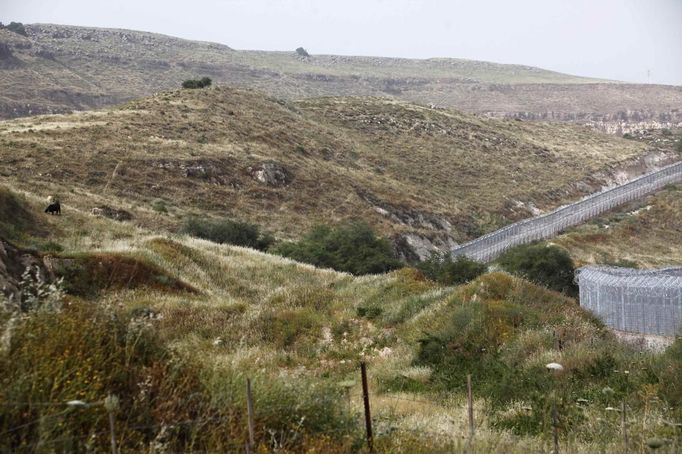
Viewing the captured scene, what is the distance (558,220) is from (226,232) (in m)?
35.5

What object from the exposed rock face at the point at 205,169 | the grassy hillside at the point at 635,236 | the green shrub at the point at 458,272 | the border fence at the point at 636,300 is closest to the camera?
the border fence at the point at 636,300

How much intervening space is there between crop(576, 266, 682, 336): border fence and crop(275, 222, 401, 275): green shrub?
12.0m

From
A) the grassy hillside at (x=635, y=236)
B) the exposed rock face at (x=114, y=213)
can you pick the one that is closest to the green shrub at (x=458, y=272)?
the exposed rock face at (x=114, y=213)

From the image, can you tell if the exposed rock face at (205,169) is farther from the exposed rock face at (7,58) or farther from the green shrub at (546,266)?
the exposed rock face at (7,58)

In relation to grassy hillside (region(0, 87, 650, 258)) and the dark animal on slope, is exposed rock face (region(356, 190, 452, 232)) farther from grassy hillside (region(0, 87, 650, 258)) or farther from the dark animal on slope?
the dark animal on slope

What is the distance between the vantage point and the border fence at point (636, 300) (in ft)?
76.8

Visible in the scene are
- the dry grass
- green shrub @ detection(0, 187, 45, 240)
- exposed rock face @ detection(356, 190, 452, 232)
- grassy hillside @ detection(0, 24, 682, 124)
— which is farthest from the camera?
grassy hillside @ detection(0, 24, 682, 124)

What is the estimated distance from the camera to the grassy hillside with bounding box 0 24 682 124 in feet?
362

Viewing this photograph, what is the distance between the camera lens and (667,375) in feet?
29.9

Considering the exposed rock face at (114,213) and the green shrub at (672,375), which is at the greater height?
the green shrub at (672,375)

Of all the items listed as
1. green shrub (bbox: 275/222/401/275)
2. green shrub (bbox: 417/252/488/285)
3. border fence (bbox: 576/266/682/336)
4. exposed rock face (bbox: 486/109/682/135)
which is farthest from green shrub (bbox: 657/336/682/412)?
exposed rock face (bbox: 486/109/682/135)

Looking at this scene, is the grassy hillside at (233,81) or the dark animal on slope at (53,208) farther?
the grassy hillside at (233,81)

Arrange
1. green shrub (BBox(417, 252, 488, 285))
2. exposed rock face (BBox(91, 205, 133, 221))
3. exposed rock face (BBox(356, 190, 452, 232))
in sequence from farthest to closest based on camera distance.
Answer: exposed rock face (BBox(356, 190, 452, 232)) < exposed rock face (BBox(91, 205, 133, 221)) < green shrub (BBox(417, 252, 488, 285))

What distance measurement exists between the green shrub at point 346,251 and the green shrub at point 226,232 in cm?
245
